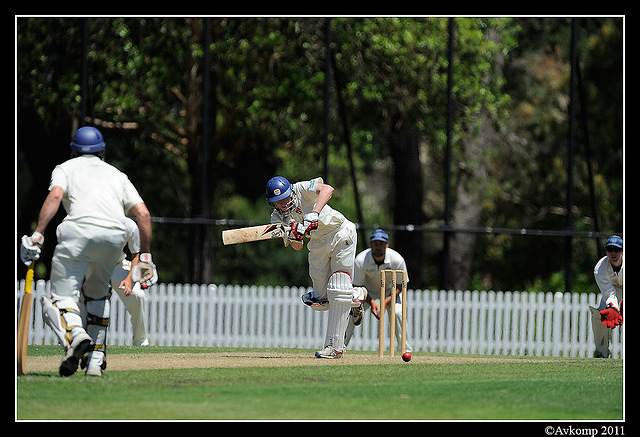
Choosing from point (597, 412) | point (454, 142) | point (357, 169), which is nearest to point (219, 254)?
point (357, 169)

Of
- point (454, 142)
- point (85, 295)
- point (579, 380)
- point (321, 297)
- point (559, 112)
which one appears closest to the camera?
point (85, 295)

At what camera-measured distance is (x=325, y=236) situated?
35.0 feet

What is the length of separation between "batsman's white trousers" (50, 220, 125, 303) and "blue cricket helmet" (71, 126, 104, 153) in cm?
68

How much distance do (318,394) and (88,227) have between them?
7.09ft

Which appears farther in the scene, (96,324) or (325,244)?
(325,244)

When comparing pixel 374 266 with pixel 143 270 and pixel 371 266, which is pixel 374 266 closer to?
pixel 371 266

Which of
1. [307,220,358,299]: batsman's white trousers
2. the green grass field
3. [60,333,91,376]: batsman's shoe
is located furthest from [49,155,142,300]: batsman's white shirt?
[307,220,358,299]: batsman's white trousers

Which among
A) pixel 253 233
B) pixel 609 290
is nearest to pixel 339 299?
pixel 253 233

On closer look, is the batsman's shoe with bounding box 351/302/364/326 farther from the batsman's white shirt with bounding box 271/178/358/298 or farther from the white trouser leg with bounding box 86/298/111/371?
the white trouser leg with bounding box 86/298/111/371

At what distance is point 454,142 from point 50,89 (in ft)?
30.1

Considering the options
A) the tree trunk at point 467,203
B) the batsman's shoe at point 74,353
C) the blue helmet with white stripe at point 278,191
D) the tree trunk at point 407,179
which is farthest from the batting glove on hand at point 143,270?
the tree trunk at point 467,203

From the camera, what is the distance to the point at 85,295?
8875 millimetres

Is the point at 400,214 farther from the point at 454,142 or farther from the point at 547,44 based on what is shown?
the point at 547,44

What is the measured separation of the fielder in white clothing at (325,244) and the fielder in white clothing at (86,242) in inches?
73.9
